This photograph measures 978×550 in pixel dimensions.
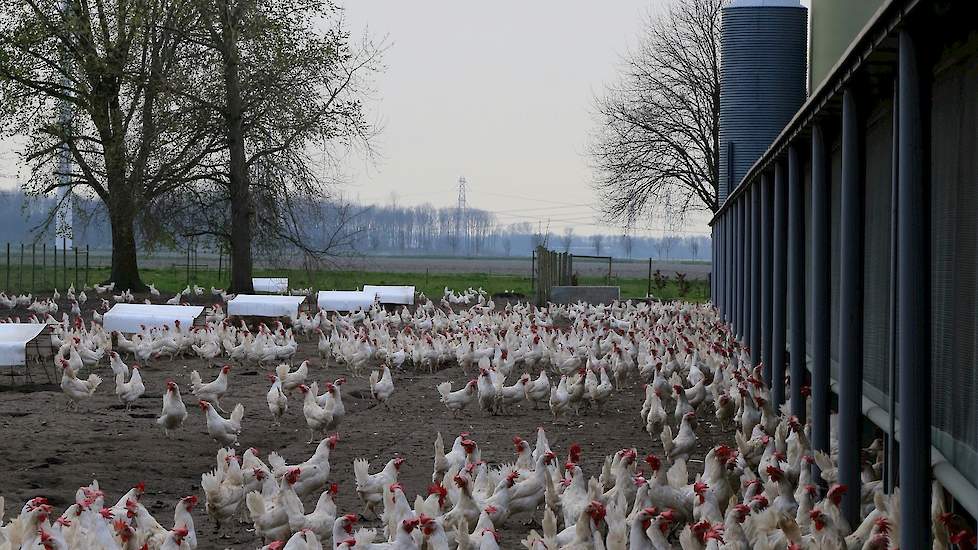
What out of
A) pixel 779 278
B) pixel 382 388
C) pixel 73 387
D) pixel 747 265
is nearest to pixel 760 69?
pixel 747 265

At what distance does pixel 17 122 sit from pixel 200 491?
29253mm

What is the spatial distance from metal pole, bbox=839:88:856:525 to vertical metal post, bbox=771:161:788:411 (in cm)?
384

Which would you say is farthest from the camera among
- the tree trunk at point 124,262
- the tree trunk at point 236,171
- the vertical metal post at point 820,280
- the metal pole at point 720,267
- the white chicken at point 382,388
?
the tree trunk at point 124,262

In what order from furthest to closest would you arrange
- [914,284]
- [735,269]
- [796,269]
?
[735,269] → [796,269] → [914,284]

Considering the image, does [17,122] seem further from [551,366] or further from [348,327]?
[551,366]

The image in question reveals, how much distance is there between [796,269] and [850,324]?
8.96 feet

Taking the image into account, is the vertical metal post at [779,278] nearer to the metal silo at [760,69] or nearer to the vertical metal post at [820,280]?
the vertical metal post at [820,280]

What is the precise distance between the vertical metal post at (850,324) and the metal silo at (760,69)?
16.3 metres

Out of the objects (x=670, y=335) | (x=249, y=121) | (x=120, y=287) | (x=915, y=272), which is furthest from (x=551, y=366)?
(x=120, y=287)

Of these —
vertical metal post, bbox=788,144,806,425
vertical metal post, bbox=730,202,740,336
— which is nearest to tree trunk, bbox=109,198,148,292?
vertical metal post, bbox=730,202,740,336

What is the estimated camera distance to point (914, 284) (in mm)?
5160

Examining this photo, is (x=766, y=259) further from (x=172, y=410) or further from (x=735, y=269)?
(x=735, y=269)

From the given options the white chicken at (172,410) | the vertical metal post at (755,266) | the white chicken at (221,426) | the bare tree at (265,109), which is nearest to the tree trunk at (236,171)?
the bare tree at (265,109)

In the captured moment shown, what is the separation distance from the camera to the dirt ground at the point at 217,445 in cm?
970
